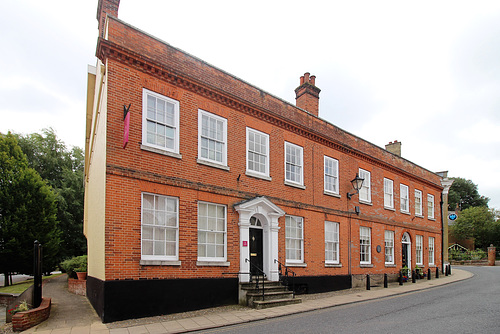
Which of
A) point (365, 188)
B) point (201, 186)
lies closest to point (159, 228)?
point (201, 186)

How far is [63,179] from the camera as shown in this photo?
35.1m

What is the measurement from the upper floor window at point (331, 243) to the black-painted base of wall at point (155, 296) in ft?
21.2

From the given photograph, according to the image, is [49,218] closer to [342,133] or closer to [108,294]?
[108,294]

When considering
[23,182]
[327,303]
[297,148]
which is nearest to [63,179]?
[23,182]

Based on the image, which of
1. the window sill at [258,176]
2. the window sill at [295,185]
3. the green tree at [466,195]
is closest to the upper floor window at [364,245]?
the window sill at [295,185]

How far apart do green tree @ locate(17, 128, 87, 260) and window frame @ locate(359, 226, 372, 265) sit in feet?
72.8

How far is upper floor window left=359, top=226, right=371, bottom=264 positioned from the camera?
63.7 ft

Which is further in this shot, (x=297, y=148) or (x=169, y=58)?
(x=297, y=148)

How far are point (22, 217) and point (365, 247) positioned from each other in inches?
790

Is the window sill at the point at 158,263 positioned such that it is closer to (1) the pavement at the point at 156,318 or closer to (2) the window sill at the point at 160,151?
(1) the pavement at the point at 156,318

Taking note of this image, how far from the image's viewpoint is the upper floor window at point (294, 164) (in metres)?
15.9

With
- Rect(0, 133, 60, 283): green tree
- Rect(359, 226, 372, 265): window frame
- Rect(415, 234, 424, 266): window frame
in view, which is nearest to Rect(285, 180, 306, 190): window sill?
Rect(359, 226, 372, 265): window frame

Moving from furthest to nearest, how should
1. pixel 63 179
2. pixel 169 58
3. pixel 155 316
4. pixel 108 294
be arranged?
pixel 63 179 < pixel 169 58 < pixel 155 316 < pixel 108 294

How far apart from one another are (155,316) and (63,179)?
2931 cm
